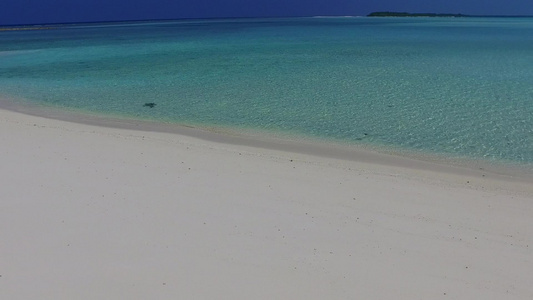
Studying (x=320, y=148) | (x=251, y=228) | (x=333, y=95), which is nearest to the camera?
(x=251, y=228)

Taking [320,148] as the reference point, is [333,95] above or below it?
above

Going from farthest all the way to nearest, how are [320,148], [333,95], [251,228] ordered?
1. [333,95]
2. [320,148]
3. [251,228]

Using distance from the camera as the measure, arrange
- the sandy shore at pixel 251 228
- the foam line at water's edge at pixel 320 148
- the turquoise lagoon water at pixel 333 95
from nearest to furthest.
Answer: the sandy shore at pixel 251 228
the foam line at water's edge at pixel 320 148
the turquoise lagoon water at pixel 333 95

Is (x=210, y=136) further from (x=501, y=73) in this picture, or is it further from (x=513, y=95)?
(x=501, y=73)

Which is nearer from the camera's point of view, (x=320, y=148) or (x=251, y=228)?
(x=251, y=228)

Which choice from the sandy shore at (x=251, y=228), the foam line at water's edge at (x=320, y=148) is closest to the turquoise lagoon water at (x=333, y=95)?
the foam line at water's edge at (x=320, y=148)

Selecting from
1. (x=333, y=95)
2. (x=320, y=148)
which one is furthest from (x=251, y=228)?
(x=333, y=95)

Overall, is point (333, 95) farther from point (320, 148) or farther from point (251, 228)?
point (251, 228)

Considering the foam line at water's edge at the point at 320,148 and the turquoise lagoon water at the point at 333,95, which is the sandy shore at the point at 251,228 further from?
the turquoise lagoon water at the point at 333,95

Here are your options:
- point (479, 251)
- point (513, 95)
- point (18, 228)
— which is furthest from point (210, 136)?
point (513, 95)

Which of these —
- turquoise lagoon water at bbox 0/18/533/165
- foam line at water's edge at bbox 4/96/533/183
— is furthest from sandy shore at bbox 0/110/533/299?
turquoise lagoon water at bbox 0/18/533/165
